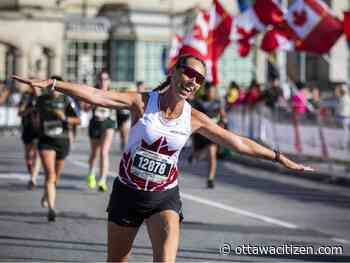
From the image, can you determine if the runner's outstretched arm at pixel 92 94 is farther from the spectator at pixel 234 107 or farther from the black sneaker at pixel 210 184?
the spectator at pixel 234 107

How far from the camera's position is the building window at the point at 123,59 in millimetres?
57969

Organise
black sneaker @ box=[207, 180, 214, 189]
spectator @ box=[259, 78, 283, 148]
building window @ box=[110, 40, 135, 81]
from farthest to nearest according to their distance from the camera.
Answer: building window @ box=[110, 40, 135, 81] → spectator @ box=[259, 78, 283, 148] → black sneaker @ box=[207, 180, 214, 189]

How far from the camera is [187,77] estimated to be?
255 inches

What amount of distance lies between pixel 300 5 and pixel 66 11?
→ 3581cm

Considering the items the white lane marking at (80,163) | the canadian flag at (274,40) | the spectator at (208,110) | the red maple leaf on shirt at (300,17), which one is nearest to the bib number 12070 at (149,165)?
the spectator at (208,110)

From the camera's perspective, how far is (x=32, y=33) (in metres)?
52.8

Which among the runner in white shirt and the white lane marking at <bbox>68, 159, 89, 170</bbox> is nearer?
the runner in white shirt

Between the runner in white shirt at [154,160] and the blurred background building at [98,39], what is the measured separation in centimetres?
4342

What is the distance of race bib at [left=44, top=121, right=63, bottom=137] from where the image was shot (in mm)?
12477

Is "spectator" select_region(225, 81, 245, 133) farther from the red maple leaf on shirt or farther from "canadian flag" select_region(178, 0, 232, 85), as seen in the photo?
the red maple leaf on shirt

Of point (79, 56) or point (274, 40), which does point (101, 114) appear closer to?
point (274, 40)

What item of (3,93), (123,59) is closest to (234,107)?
(3,93)

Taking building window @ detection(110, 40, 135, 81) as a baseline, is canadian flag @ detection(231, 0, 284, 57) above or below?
above

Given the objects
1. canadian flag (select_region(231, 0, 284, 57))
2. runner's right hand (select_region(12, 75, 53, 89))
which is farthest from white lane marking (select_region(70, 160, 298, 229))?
canadian flag (select_region(231, 0, 284, 57))
